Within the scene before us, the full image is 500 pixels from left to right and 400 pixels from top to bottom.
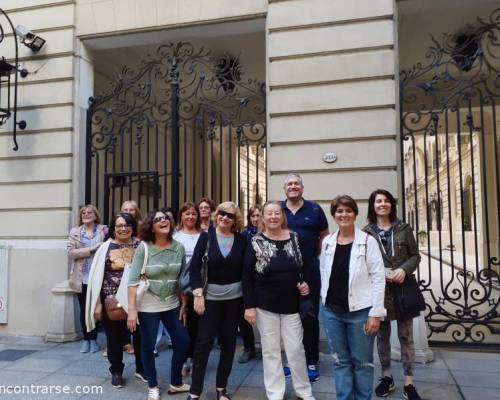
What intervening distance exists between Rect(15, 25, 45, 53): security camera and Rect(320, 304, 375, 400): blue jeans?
655 cm

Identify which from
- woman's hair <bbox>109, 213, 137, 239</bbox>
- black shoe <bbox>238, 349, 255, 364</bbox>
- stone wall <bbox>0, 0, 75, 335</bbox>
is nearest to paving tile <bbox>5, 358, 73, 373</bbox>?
stone wall <bbox>0, 0, 75, 335</bbox>

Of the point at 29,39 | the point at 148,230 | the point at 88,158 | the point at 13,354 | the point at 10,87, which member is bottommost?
the point at 13,354

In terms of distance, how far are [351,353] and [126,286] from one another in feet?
7.39

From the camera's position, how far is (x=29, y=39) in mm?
7418

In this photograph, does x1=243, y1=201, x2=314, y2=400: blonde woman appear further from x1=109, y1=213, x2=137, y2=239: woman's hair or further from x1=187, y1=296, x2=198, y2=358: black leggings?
x1=109, y1=213, x2=137, y2=239: woman's hair

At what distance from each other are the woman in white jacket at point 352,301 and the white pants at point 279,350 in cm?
33

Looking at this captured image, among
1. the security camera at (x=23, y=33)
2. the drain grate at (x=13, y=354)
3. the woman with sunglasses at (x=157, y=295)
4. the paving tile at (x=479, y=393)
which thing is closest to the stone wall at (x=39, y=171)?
the security camera at (x=23, y=33)

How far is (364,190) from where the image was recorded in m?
6.14

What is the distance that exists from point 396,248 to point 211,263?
5.78 feet

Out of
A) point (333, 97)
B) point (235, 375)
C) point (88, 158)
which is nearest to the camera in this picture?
point (235, 375)

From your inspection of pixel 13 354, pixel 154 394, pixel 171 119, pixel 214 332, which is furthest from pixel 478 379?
pixel 13 354

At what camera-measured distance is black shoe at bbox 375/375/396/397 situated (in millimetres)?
4457

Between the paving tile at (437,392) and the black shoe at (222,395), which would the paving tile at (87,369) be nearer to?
the black shoe at (222,395)

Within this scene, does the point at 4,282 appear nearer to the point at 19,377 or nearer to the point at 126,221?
the point at 19,377
